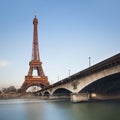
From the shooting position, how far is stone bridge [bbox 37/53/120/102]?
1593 inches

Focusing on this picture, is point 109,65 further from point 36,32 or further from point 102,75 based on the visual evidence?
point 36,32

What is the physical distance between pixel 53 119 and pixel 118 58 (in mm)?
19112

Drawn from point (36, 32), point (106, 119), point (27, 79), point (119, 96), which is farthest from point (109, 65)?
point (36, 32)

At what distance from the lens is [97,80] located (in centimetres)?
4628

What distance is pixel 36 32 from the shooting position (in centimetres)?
13212

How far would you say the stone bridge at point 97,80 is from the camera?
40.5 meters

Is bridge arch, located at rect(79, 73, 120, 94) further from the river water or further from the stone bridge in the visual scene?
the river water

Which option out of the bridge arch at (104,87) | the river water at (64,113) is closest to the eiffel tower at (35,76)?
the bridge arch at (104,87)

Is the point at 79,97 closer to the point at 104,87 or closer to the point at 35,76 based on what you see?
the point at 104,87

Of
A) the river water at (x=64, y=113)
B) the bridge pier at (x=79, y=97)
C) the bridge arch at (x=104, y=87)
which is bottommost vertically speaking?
the river water at (x=64, y=113)

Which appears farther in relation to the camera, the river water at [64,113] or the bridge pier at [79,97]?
the bridge pier at [79,97]

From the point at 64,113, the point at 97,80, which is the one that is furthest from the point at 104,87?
the point at 64,113

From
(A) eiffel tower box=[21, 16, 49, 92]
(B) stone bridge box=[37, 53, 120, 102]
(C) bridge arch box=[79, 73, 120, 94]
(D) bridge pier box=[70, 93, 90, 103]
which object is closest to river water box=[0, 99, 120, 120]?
(B) stone bridge box=[37, 53, 120, 102]

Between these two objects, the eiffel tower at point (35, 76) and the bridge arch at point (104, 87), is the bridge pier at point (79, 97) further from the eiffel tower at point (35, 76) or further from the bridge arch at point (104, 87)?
the eiffel tower at point (35, 76)
